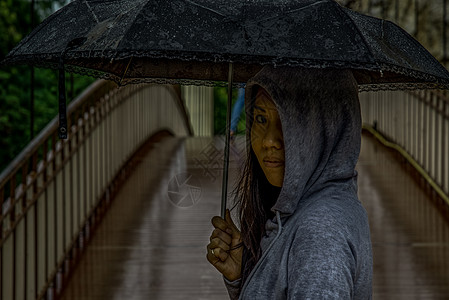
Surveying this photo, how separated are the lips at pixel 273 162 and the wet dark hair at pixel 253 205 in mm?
171

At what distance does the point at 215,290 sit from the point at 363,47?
14.3 ft

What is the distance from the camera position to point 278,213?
2.19m

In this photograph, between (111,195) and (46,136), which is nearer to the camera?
(46,136)

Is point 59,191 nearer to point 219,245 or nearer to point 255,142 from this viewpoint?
point 219,245

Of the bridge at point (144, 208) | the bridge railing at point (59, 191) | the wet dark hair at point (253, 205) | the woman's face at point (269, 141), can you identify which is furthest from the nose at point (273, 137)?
the bridge railing at point (59, 191)

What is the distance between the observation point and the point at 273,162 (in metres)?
2.29

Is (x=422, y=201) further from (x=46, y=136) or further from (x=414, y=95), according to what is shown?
(x=46, y=136)

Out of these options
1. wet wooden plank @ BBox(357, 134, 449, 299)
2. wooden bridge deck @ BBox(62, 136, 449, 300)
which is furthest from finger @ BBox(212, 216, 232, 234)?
wet wooden plank @ BBox(357, 134, 449, 299)

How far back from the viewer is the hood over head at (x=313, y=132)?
2178 mm

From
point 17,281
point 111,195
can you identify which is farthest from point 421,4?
point 17,281

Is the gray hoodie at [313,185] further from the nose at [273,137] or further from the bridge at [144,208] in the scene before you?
the bridge at [144,208]

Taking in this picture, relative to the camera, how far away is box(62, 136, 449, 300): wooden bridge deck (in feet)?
20.7

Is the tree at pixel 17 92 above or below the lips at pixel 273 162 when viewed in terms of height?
below

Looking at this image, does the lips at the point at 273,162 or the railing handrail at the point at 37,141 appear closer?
the lips at the point at 273,162
